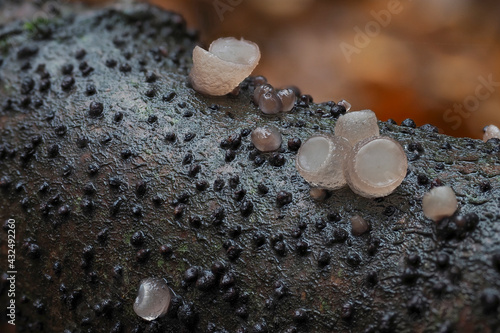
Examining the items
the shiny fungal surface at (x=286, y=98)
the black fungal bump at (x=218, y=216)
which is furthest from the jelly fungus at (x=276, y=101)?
the black fungal bump at (x=218, y=216)

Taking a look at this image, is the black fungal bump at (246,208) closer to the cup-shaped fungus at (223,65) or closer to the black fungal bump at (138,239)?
the black fungal bump at (138,239)

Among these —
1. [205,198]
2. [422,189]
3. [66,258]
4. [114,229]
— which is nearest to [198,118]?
[205,198]

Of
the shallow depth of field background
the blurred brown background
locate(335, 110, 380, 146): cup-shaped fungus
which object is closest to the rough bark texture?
locate(335, 110, 380, 146): cup-shaped fungus

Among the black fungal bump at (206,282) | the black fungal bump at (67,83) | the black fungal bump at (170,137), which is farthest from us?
the black fungal bump at (67,83)

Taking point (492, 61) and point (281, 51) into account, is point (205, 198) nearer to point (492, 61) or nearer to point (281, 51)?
point (281, 51)

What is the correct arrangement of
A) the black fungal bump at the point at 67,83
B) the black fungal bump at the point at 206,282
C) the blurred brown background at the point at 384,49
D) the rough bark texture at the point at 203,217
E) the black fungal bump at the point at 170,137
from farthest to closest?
1. the blurred brown background at the point at 384,49
2. the black fungal bump at the point at 67,83
3. the black fungal bump at the point at 170,137
4. the black fungal bump at the point at 206,282
5. the rough bark texture at the point at 203,217

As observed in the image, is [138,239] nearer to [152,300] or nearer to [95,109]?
[152,300]

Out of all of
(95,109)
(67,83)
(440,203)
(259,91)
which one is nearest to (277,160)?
(259,91)
